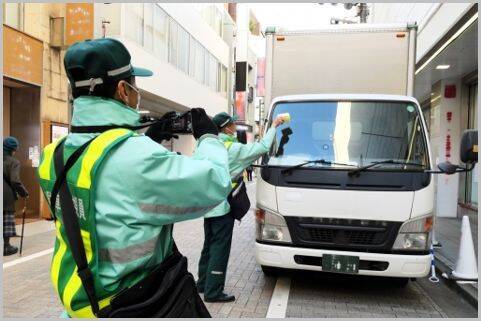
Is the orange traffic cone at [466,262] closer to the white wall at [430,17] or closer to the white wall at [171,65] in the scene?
the white wall at [430,17]

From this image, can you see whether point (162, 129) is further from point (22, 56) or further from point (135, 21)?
point (135, 21)

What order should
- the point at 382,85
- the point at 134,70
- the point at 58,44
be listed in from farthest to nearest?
the point at 58,44 → the point at 382,85 → the point at 134,70

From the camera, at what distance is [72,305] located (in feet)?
5.55

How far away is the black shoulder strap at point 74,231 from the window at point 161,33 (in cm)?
1580

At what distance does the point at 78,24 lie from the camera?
10.5 metres

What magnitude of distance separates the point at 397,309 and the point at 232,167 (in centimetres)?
244

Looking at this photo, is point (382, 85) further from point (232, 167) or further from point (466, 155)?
point (232, 167)

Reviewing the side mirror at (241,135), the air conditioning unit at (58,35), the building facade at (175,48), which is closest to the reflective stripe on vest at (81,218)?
the side mirror at (241,135)

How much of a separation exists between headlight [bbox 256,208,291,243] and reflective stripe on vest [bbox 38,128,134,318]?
11.1ft

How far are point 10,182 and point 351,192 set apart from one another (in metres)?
5.56

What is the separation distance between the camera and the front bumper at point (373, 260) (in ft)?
15.4

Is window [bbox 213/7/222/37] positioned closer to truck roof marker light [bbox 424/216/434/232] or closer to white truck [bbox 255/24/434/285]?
white truck [bbox 255/24/434/285]

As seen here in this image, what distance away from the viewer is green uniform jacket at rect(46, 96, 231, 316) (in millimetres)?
1555

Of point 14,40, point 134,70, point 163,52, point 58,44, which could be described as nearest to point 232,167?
point 134,70
